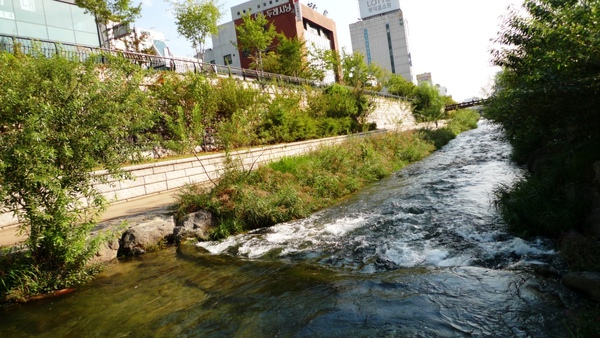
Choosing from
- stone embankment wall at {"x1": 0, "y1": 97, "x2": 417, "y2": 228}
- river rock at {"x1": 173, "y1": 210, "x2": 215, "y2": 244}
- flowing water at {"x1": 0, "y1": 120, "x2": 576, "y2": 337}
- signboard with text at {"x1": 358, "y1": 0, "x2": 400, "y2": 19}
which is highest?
signboard with text at {"x1": 358, "y1": 0, "x2": 400, "y2": 19}

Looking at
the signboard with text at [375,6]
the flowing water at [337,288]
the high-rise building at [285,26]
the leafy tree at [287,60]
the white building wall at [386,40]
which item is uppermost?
the signboard with text at [375,6]

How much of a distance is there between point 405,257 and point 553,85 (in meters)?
3.77

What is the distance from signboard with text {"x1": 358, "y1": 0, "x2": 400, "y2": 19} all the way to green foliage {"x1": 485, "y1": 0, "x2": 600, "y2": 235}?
380 ft

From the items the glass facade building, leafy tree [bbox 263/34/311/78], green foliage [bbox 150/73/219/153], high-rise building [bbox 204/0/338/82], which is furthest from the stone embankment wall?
high-rise building [bbox 204/0/338/82]

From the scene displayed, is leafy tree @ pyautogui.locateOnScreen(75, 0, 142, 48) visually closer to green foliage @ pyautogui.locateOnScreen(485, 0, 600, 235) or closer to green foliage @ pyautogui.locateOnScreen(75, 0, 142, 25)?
green foliage @ pyautogui.locateOnScreen(75, 0, 142, 25)

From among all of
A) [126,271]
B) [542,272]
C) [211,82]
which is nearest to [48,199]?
[126,271]

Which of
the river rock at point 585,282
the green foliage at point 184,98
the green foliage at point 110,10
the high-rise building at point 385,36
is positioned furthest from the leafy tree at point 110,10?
the high-rise building at point 385,36

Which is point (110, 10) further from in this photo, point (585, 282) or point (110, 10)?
point (585, 282)

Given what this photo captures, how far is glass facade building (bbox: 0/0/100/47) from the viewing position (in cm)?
2141

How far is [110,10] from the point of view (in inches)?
977

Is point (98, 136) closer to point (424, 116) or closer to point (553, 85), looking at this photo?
point (553, 85)

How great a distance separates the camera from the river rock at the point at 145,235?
7.52 metres

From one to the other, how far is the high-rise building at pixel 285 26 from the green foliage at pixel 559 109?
123 ft

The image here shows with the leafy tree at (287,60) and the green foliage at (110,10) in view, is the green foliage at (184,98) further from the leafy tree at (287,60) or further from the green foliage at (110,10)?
the leafy tree at (287,60)
